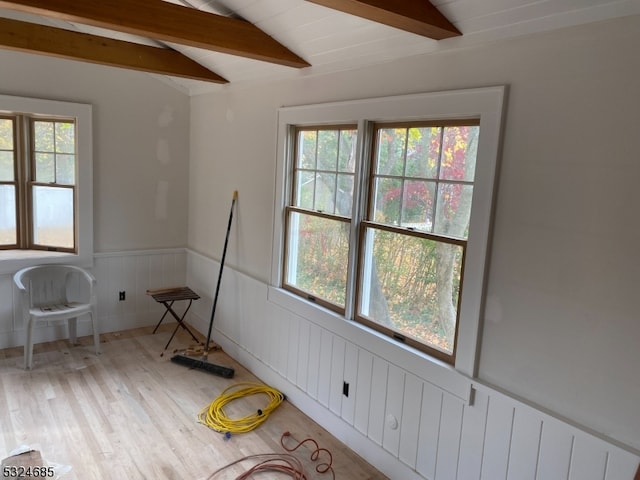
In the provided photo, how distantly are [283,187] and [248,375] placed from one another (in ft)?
5.50

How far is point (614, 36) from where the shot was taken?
1828 mm

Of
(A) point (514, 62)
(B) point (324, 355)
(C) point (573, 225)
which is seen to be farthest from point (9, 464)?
(A) point (514, 62)

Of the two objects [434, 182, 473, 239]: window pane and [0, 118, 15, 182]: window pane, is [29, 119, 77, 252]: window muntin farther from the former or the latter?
[434, 182, 473, 239]: window pane

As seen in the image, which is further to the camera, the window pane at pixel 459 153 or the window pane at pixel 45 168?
the window pane at pixel 45 168

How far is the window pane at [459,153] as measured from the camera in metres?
2.43

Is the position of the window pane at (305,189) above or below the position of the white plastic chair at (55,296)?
above

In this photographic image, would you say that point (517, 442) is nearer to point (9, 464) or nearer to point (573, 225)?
point (573, 225)

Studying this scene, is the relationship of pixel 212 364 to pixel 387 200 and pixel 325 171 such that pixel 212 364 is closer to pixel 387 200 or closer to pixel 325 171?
pixel 325 171

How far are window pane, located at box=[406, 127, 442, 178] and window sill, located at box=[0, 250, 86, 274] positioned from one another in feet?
11.7

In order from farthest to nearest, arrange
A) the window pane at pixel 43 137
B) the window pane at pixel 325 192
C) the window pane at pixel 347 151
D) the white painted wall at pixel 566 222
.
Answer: the window pane at pixel 43 137 < the window pane at pixel 325 192 < the window pane at pixel 347 151 < the white painted wall at pixel 566 222

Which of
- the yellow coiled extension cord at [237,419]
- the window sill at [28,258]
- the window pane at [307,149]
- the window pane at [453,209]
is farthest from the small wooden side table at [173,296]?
the window pane at [453,209]

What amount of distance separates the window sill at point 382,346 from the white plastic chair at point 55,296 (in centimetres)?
184

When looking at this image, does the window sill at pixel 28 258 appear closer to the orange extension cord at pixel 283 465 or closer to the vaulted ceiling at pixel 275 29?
the vaulted ceiling at pixel 275 29

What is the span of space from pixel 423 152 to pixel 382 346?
115 centimetres
